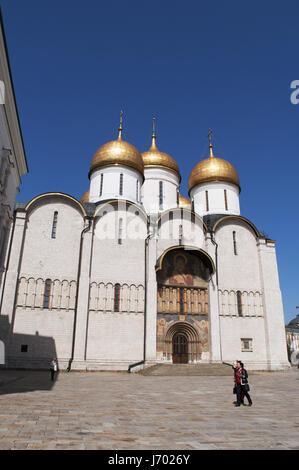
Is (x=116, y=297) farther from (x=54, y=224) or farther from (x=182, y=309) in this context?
(x=54, y=224)

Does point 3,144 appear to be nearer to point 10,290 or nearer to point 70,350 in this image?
point 10,290

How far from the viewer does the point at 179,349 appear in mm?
18484

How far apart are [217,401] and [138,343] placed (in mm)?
10070

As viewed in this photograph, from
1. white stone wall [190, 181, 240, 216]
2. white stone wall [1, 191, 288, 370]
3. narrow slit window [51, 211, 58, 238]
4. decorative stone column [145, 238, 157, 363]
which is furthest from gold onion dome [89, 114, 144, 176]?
decorative stone column [145, 238, 157, 363]

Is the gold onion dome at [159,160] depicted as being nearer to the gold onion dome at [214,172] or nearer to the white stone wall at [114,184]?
the gold onion dome at [214,172]

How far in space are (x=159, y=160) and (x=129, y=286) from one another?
12052 mm

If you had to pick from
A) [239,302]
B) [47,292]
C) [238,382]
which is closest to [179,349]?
[239,302]

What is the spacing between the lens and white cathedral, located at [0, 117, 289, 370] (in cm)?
1662

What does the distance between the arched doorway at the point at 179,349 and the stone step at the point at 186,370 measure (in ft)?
4.96

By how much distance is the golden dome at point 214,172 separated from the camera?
2388 centimetres

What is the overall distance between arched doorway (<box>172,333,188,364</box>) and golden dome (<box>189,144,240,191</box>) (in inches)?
458

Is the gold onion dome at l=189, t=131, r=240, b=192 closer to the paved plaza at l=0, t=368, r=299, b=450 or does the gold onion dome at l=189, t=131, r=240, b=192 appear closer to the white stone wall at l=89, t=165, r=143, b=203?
the white stone wall at l=89, t=165, r=143, b=203

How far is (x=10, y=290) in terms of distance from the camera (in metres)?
16.4

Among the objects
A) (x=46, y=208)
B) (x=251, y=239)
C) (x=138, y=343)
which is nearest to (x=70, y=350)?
(x=138, y=343)
